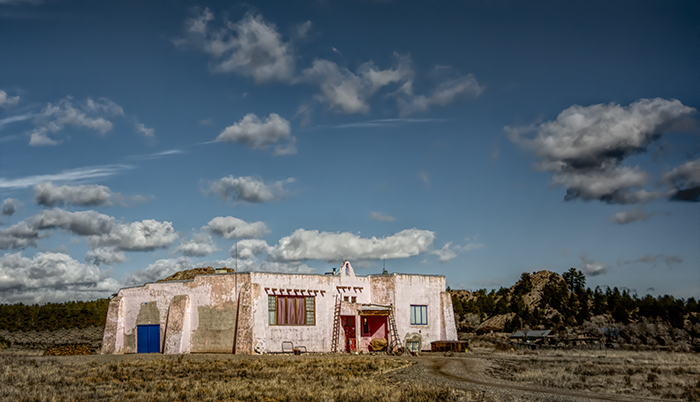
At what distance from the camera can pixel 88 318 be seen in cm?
8681

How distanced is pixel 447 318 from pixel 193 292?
17550mm

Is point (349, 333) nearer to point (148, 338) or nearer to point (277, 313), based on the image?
point (277, 313)

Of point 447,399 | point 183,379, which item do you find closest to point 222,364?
point 183,379

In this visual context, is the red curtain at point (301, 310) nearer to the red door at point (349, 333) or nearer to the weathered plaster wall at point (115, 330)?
the red door at point (349, 333)

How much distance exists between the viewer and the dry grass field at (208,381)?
1655 cm

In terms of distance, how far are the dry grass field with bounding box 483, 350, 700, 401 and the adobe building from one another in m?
9.33

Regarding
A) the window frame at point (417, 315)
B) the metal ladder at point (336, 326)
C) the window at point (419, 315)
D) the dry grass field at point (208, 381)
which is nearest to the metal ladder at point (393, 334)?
the window frame at point (417, 315)

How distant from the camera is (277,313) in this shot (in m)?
33.0

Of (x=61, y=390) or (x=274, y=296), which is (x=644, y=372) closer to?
(x=274, y=296)

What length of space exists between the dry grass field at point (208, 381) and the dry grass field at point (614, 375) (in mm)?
5501

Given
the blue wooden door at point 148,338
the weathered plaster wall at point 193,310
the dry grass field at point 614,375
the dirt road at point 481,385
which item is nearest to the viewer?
the dirt road at point 481,385

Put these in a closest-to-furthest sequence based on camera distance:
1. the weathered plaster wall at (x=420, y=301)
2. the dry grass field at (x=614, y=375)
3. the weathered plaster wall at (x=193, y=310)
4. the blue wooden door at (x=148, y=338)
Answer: the dry grass field at (x=614, y=375)
the weathered plaster wall at (x=193, y=310)
the blue wooden door at (x=148, y=338)
the weathered plaster wall at (x=420, y=301)

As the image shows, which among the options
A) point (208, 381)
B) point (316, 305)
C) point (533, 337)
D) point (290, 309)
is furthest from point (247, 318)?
point (533, 337)

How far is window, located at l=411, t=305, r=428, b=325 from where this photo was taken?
1457 inches
